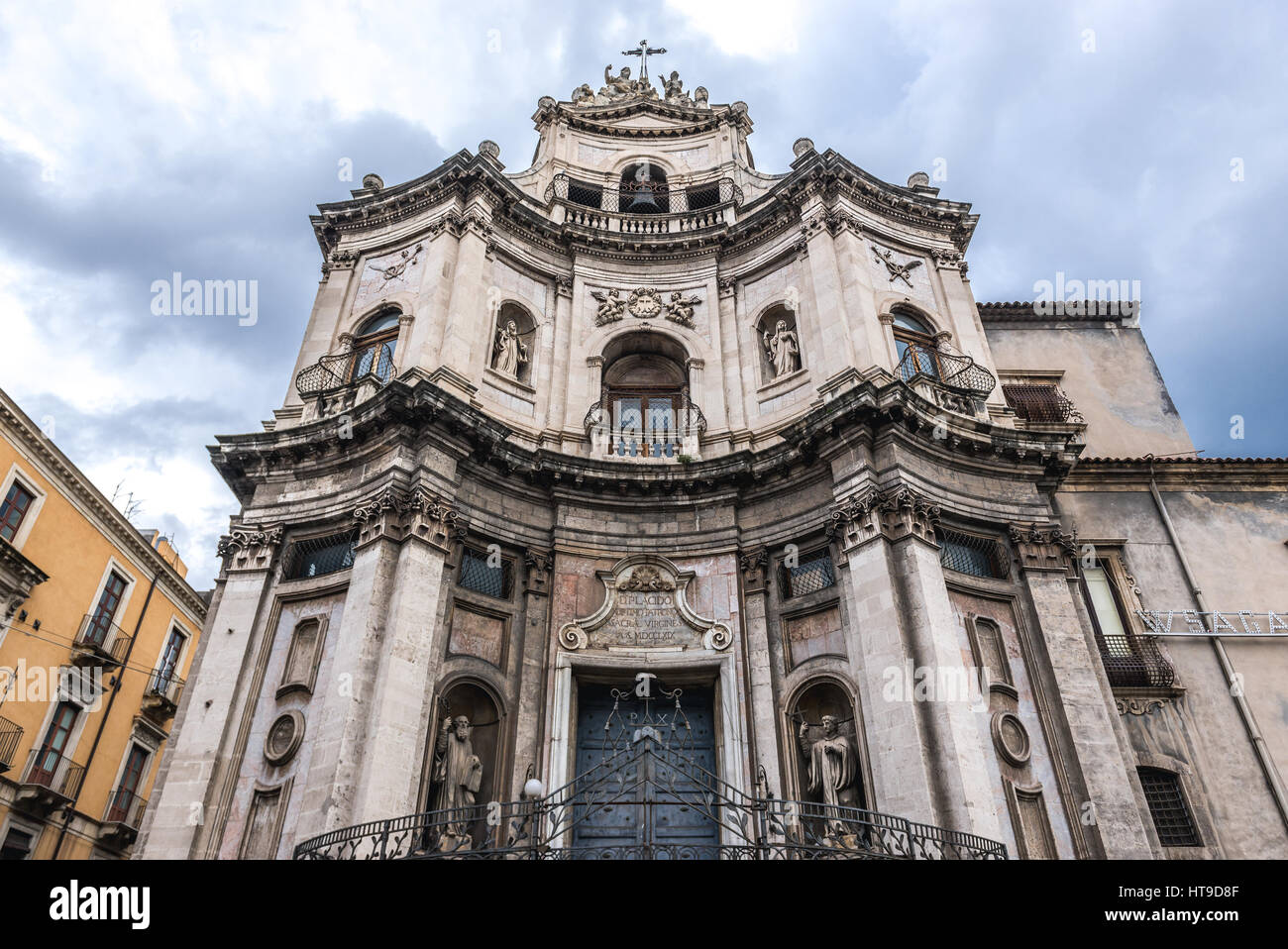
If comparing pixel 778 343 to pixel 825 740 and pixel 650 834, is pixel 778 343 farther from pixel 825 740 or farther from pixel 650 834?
pixel 650 834

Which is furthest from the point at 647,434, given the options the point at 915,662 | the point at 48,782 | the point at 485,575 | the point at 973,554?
the point at 48,782

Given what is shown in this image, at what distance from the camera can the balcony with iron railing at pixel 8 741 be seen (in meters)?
21.5

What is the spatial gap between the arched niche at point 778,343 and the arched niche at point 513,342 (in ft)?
18.9

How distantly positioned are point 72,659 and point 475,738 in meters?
15.7

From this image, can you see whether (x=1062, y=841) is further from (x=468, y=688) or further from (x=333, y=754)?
(x=333, y=754)

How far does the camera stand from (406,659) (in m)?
14.3

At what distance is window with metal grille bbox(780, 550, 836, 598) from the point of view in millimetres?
16953

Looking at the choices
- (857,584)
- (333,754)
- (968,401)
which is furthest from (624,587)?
(968,401)

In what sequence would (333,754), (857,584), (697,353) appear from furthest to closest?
(697,353) < (857,584) < (333,754)

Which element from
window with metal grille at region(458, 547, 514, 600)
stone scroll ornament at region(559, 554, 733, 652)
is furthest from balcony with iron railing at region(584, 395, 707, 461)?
window with metal grille at region(458, 547, 514, 600)

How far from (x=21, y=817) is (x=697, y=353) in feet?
69.6
